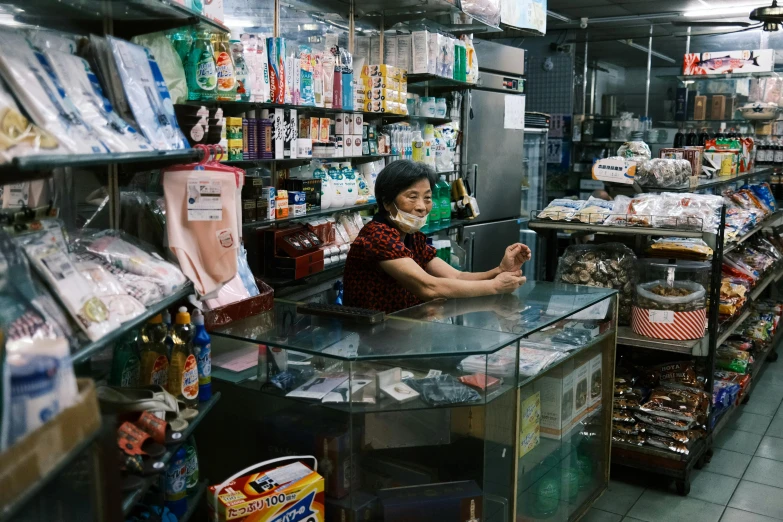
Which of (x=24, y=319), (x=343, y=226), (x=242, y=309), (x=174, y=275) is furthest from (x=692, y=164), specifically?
(x=24, y=319)

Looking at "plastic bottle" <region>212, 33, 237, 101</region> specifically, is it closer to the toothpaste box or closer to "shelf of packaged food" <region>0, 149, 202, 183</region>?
"shelf of packaged food" <region>0, 149, 202, 183</region>

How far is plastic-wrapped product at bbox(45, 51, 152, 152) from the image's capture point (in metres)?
1.81

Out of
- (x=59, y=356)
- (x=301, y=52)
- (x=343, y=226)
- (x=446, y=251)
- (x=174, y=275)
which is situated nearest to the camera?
(x=59, y=356)

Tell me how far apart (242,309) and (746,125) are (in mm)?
6750

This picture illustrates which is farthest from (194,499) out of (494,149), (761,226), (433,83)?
(761,226)

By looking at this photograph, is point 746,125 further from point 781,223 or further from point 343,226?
point 343,226

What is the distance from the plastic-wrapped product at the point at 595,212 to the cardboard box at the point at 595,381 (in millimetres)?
989

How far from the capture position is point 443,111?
5.59 m

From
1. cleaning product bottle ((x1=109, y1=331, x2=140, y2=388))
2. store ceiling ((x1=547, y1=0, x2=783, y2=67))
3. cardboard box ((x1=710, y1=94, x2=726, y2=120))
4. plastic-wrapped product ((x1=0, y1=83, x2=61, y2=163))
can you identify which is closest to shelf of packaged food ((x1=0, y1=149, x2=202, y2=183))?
plastic-wrapped product ((x1=0, y1=83, x2=61, y2=163))

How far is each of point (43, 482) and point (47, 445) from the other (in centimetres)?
6

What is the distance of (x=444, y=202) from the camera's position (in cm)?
570

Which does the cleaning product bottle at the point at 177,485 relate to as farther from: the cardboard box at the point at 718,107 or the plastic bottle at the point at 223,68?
the cardboard box at the point at 718,107

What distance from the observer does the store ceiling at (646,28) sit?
1011 centimetres

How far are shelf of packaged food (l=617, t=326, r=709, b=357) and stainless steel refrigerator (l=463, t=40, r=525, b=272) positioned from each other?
2300 mm
